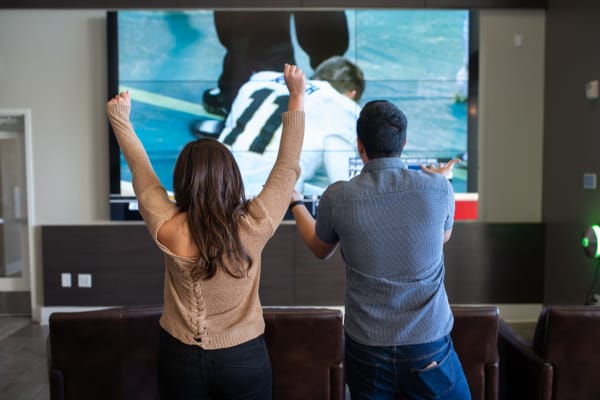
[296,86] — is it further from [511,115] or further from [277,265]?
[511,115]

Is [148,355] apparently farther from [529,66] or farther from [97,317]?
[529,66]

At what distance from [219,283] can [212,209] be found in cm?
19

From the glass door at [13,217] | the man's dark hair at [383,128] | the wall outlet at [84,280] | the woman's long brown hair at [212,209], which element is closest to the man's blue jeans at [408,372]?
the woman's long brown hair at [212,209]

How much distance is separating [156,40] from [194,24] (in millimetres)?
404

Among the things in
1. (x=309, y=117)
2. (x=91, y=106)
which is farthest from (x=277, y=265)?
(x=91, y=106)

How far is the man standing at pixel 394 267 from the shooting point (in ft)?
3.89

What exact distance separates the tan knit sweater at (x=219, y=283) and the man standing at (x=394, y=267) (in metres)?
0.15

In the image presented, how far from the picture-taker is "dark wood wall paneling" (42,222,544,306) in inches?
176

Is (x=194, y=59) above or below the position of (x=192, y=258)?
above

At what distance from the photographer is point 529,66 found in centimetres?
472

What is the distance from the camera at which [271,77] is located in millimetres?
4508

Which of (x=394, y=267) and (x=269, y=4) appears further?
(x=269, y=4)

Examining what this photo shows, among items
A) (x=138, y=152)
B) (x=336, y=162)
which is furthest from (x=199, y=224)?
(x=336, y=162)

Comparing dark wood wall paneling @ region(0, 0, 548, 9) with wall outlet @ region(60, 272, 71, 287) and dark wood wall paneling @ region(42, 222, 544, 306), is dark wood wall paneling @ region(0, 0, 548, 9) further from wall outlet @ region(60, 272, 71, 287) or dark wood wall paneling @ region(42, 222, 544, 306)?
wall outlet @ region(60, 272, 71, 287)
